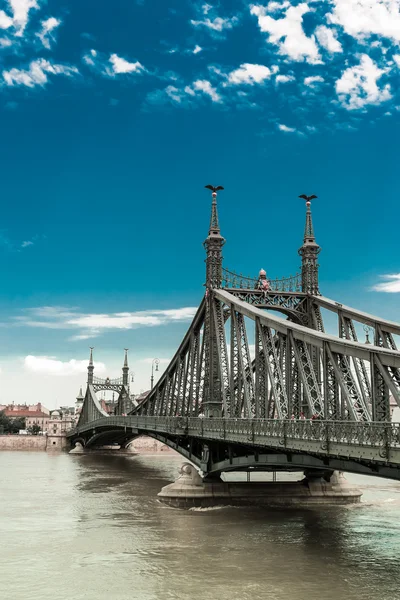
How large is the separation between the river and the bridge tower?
672 cm

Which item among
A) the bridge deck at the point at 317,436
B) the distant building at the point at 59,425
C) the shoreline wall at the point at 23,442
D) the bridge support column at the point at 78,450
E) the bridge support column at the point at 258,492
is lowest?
the bridge support column at the point at 258,492

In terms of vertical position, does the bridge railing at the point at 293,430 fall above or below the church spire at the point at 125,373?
below

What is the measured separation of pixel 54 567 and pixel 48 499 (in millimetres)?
18966

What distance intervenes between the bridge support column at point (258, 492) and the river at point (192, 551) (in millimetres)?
1100

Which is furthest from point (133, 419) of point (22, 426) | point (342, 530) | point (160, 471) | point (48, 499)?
point (22, 426)

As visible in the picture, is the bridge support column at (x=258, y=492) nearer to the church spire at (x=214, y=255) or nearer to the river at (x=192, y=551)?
the river at (x=192, y=551)

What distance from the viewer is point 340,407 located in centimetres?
2870

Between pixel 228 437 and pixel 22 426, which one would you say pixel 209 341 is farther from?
pixel 22 426

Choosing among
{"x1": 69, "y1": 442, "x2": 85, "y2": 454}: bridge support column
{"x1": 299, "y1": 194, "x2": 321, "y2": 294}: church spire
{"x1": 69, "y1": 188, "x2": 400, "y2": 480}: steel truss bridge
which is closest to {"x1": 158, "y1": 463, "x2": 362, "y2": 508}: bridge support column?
{"x1": 69, "y1": 188, "x2": 400, "y2": 480}: steel truss bridge

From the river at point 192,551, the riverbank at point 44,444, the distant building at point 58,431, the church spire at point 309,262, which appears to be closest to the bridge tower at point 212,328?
the church spire at point 309,262

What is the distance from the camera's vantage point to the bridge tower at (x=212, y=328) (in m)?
39.6

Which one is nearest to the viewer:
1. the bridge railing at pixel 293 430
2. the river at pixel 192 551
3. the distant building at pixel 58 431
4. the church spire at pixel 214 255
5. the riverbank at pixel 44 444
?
the bridge railing at pixel 293 430

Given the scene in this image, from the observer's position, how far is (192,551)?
25.2 metres

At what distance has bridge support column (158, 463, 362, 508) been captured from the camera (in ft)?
120
